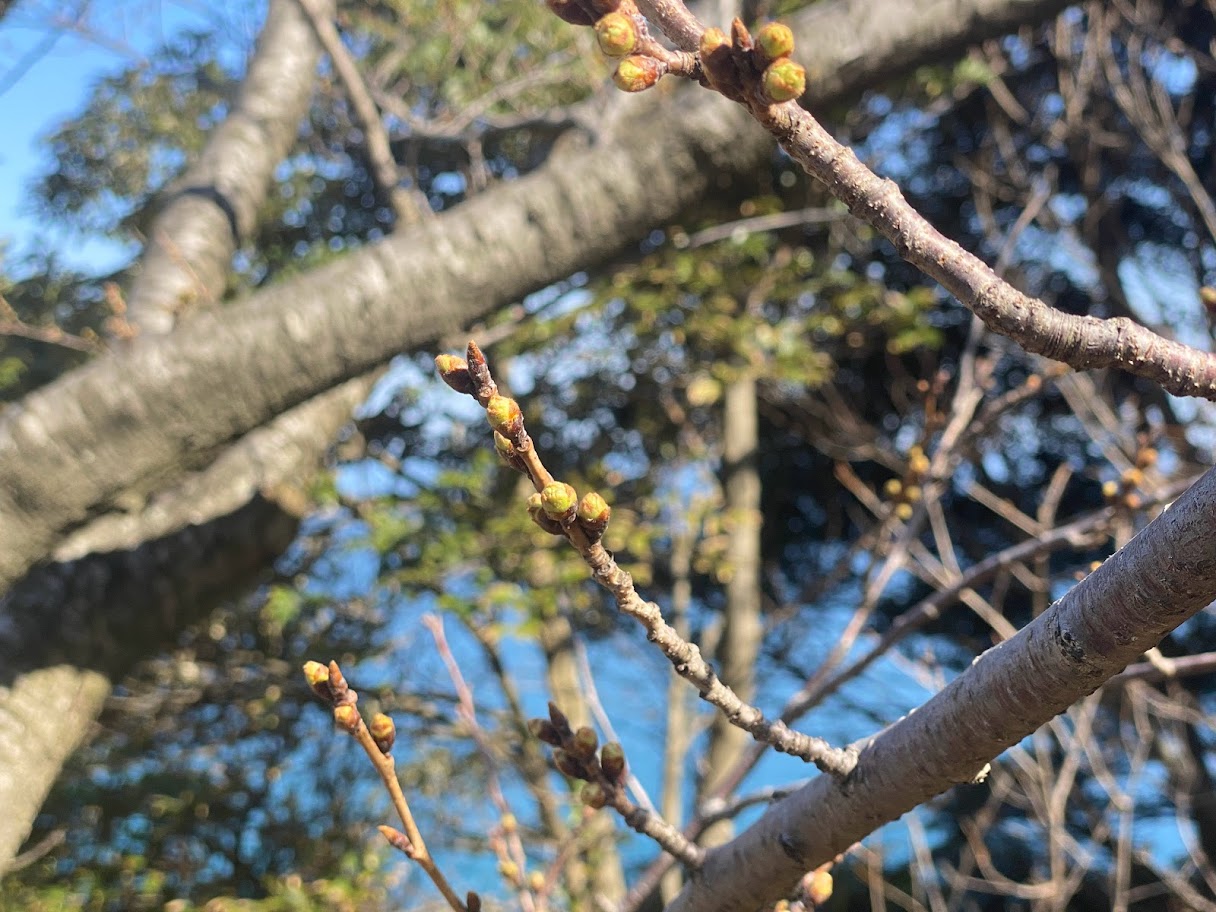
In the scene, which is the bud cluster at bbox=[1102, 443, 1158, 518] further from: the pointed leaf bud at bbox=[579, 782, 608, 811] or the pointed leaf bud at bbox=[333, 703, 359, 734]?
the pointed leaf bud at bbox=[333, 703, 359, 734]

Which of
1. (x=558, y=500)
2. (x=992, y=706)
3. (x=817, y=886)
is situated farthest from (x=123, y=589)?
(x=992, y=706)

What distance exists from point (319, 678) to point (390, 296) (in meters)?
1.02

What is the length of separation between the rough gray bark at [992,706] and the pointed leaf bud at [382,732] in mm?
277

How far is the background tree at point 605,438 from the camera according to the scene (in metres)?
1.76

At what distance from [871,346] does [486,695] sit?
2.53 metres

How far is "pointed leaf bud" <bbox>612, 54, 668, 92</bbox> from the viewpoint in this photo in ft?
1.63

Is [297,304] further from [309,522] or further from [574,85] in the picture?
[574,85]

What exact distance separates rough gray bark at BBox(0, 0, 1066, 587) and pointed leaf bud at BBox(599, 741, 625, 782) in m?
1.02

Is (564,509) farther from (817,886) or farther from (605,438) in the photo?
(605,438)

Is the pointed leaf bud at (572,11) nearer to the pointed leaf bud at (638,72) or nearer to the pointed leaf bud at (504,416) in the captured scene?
the pointed leaf bud at (638,72)

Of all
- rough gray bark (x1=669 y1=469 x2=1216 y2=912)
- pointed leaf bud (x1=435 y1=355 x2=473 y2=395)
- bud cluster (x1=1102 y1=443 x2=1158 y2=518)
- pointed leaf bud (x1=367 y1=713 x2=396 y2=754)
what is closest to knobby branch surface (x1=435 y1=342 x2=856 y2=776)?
pointed leaf bud (x1=435 y1=355 x2=473 y2=395)

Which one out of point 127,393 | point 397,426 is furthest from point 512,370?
point 127,393

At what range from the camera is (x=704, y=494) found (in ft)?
11.7

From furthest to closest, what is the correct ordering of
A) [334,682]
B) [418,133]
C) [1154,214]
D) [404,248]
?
[1154,214] < [418,133] < [404,248] < [334,682]
